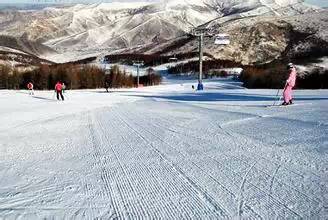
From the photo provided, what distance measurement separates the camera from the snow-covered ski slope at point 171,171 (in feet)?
20.7

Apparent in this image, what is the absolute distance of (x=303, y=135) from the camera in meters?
11.0

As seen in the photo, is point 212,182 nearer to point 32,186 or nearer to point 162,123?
point 32,186

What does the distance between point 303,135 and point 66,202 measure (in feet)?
19.7

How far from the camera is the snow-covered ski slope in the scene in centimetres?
631

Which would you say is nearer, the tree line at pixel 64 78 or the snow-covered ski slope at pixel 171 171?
the snow-covered ski slope at pixel 171 171

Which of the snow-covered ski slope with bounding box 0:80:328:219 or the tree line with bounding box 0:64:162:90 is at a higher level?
the snow-covered ski slope with bounding box 0:80:328:219

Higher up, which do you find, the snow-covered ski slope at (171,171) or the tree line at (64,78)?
the snow-covered ski slope at (171,171)

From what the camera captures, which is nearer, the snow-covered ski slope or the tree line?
the snow-covered ski slope

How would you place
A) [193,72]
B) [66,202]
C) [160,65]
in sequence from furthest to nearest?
1. [160,65]
2. [193,72]
3. [66,202]

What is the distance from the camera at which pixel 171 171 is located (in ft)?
27.0

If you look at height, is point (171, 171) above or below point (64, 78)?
above

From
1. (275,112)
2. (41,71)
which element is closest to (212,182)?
(275,112)

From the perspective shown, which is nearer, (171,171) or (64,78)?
(171,171)

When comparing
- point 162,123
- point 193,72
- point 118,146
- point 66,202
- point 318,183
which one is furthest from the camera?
point 193,72
